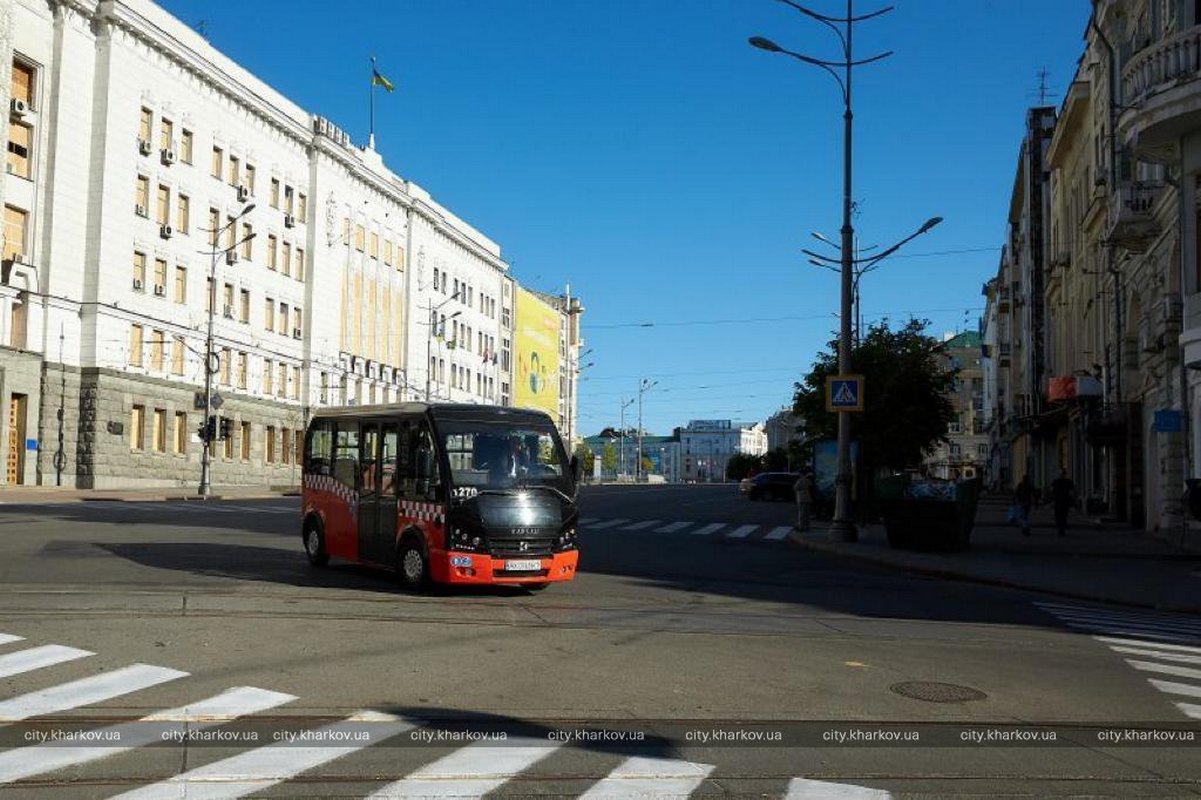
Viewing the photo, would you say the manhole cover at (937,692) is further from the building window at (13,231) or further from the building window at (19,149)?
the building window at (19,149)

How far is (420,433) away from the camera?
1435 centimetres

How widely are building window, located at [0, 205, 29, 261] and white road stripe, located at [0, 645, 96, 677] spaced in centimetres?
3688

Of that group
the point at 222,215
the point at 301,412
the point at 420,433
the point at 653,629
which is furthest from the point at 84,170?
the point at 653,629

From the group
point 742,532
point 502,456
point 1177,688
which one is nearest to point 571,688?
point 1177,688

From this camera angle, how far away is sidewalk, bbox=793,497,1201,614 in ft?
55.9

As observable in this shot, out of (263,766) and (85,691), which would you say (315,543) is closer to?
(85,691)

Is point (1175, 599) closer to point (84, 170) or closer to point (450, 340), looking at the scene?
point (84, 170)

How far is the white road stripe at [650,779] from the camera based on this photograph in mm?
5578

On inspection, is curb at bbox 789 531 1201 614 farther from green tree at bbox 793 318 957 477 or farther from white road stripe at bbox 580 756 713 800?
green tree at bbox 793 318 957 477

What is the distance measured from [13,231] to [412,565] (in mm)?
34810

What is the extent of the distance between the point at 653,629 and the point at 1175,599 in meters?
8.97

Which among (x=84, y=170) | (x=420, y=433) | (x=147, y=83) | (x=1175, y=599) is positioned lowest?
(x=1175, y=599)

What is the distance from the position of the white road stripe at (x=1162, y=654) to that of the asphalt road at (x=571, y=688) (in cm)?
5

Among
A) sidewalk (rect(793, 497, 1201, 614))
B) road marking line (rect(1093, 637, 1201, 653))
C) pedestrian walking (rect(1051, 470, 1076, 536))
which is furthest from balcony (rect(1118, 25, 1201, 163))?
road marking line (rect(1093, 637, 1201, 653))
